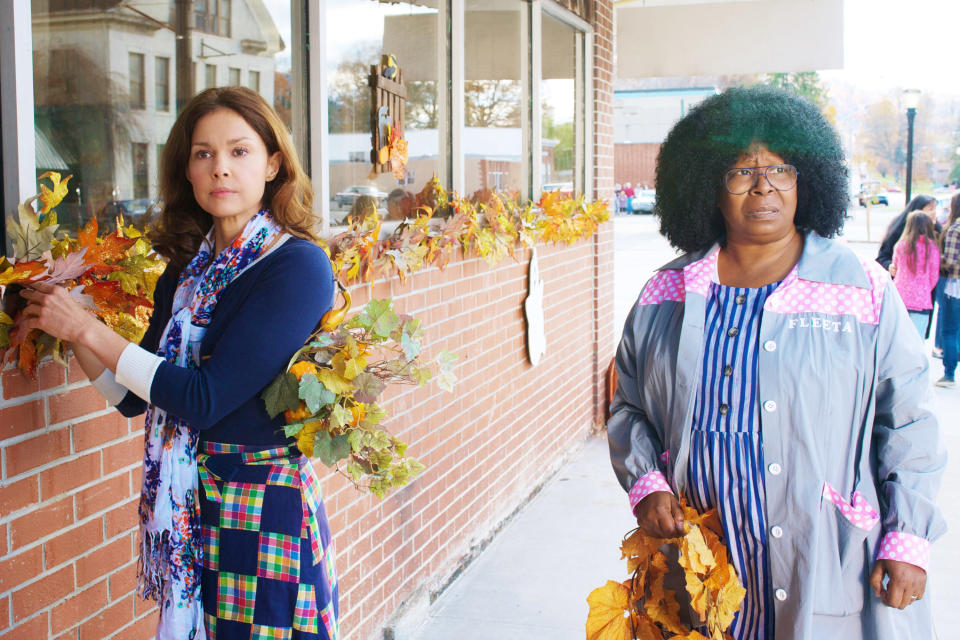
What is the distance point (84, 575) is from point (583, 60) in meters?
5.32

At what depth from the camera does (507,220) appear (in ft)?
16.0

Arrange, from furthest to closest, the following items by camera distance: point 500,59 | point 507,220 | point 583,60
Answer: point 583,60
point 500,59
point 507,220

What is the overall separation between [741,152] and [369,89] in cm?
184

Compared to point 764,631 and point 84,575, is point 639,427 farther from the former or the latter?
point 84,575

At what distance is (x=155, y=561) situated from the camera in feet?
6.43

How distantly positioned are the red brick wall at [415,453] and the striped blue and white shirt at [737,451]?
1.38 meters

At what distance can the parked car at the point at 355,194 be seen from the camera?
3.58 meters

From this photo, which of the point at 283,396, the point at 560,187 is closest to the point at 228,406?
the point at 283,396

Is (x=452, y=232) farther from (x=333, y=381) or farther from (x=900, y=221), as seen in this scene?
(x=900, y=221)

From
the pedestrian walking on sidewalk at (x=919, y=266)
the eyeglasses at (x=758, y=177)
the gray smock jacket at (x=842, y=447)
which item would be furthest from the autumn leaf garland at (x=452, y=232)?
the pedestrian walking on sidewalk at (x=919, y=266)

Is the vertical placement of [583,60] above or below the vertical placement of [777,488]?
above

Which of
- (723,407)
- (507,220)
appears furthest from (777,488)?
(507,220)

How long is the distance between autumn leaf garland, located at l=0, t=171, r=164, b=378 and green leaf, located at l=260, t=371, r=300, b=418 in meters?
0.46

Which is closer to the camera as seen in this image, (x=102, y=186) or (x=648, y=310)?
(x=648, y=310)
